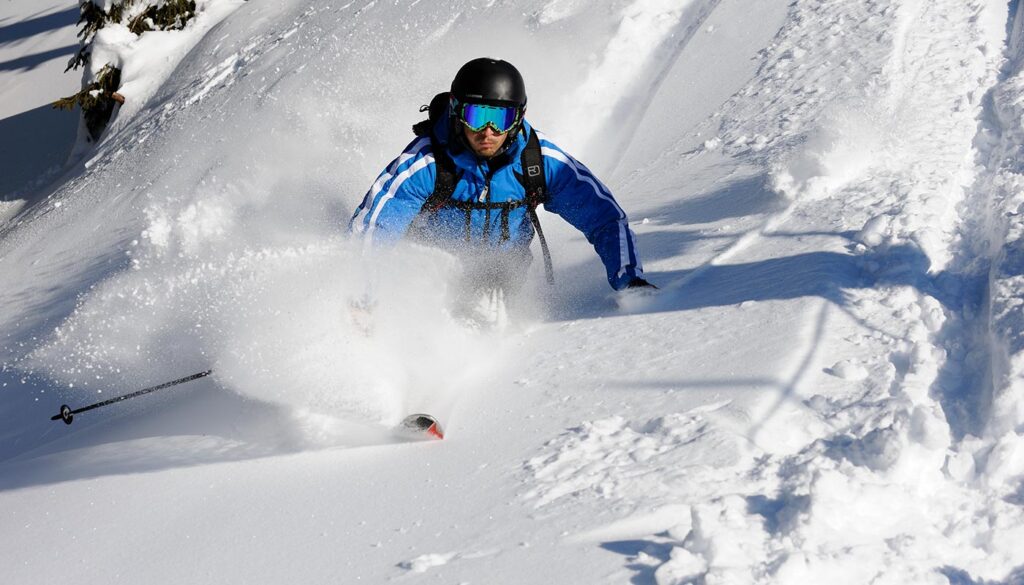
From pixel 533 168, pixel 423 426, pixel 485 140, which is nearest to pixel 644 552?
pixel 423 426

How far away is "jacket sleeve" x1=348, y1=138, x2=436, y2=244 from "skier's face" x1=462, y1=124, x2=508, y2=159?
0.27 metres

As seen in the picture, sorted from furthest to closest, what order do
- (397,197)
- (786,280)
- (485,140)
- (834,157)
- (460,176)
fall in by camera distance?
(834,157)
(460,176)
(397,197)
(485,140)
(786,280)

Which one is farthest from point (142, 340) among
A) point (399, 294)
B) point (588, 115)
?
point (588, 115)

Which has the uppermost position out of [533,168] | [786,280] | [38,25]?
[38,25]

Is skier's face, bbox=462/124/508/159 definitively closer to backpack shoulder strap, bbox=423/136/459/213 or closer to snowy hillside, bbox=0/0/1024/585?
backpack shoulder strap, bbox=423/136/459/213

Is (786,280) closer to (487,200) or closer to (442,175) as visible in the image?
(487,200)

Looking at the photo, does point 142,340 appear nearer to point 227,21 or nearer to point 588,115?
point 588,115

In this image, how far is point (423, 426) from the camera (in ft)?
12.3

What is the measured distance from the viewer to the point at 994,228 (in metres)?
4.30

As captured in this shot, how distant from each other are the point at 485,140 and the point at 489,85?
272mm

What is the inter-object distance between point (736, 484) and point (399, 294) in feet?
→ 8.32

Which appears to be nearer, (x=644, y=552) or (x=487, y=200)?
(x=644, y=552)

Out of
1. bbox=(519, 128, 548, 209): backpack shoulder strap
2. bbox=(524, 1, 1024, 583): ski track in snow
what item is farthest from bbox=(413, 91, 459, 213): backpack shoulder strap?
bbox=(524, 1, 1024, 583): ski track in snow

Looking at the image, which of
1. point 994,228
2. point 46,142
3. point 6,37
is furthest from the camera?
point 6,37
